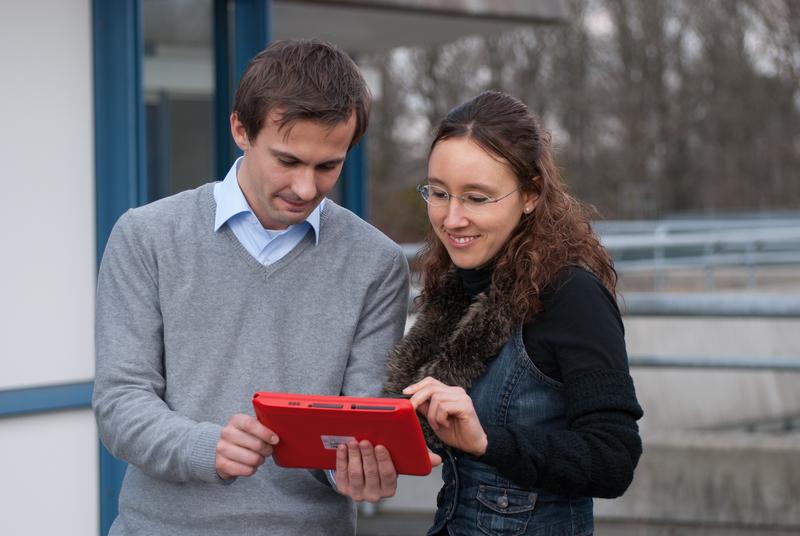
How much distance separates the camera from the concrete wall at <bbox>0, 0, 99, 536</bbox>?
12.1 feet

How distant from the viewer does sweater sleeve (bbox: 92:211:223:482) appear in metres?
2.30

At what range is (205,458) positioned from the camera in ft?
7.42

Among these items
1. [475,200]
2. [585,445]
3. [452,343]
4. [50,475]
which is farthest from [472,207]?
[50,475]

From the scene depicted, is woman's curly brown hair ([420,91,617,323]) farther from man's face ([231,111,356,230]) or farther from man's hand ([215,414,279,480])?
man's hand ([215,414,279,480])

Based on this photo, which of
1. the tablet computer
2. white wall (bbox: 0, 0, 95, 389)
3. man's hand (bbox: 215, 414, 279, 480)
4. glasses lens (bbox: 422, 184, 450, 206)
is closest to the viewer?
the tablet computer

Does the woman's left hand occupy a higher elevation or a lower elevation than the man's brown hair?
lower

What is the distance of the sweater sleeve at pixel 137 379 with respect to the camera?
90.4 inches

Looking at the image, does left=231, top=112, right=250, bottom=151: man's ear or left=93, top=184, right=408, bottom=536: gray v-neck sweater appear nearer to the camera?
left=93, top=184, right=408, bottom=536: gray v-neck sweater

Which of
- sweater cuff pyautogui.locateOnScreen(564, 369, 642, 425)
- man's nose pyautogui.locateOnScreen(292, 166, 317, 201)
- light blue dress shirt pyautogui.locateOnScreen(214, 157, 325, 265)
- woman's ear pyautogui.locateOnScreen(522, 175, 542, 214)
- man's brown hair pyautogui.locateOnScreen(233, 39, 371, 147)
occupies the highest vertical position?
man's brown hair pyautogui.locateOnScreen(233, 39, 371, 147)

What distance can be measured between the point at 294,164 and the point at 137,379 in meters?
0.53

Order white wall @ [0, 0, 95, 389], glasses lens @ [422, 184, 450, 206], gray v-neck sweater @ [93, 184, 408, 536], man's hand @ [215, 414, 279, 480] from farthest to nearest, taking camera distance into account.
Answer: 1. white wall @ [0, 0, 95, 389]
2. glasses lens @ [422, 184, 450, 206]
3. gray v-neck sweater @ [93, 184, 408, 536]
4. man's hand @ [215, 414, 279, 480]

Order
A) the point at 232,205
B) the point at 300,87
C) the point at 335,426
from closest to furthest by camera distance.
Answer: the point at 335,426
the point at 300,87
the point at 232,205

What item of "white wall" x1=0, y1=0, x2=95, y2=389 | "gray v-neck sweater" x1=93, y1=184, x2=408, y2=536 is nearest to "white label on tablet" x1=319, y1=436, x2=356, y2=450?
"gray v-neck sweater" x1=93, y1=184, x2=408, y2=536

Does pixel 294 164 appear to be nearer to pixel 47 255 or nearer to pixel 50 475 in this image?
pixel 47 255
